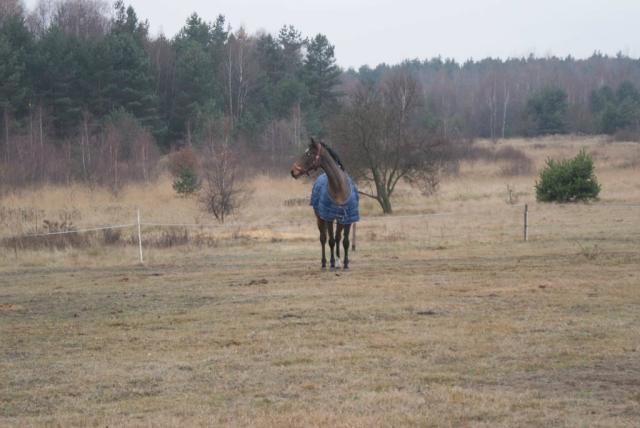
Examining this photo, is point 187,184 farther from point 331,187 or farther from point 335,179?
point 335,179

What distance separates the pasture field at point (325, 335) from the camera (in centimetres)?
696

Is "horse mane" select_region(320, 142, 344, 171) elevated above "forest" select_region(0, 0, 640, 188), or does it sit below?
below

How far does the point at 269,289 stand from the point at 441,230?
12.8 metres

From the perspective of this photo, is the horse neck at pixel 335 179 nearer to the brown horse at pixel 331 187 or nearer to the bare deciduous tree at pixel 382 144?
the brown horse at pixel 331 187

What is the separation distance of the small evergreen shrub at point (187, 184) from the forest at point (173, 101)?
220 cm

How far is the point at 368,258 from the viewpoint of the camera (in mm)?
19516

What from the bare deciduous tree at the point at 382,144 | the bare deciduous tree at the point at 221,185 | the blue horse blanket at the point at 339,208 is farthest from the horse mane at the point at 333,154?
the bare deciduous tree at the point at 382,144

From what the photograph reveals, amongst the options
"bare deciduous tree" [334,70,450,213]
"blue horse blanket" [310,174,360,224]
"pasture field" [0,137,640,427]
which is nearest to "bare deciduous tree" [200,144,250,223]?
"bare deciduous tree" [334,70,450,213]

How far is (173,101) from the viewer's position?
208 ft

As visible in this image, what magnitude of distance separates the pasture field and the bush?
40.6 feet

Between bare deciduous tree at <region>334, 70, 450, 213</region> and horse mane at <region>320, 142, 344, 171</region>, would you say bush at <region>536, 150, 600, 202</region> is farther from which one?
horse mane at <region>320, 142, 344, 171</region>

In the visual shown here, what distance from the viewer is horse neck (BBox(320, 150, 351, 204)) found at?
16406 mm

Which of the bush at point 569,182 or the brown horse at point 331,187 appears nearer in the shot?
the brown horse at point 331,187

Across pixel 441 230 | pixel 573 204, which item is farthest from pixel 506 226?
pixel 573 204
